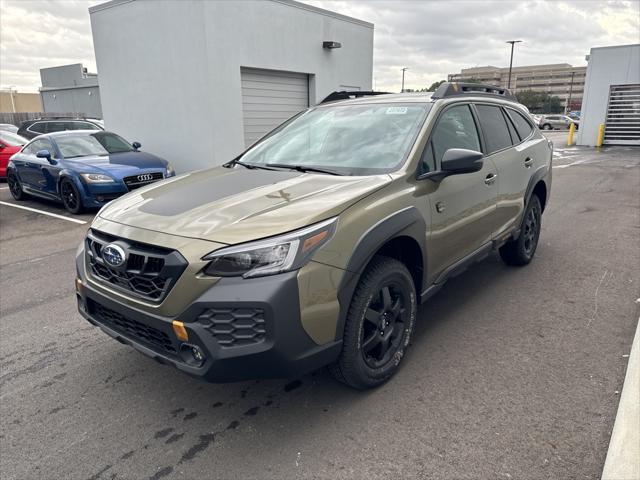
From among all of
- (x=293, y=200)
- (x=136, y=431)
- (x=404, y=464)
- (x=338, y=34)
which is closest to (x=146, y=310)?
(x=136, y=431)

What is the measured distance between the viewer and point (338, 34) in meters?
14.2

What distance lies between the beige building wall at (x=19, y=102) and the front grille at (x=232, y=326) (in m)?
64.8

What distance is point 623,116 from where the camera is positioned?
71.7 ft

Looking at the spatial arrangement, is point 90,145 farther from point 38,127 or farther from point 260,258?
point 38,127

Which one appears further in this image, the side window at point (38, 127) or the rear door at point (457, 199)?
the side window at point (38, 127)

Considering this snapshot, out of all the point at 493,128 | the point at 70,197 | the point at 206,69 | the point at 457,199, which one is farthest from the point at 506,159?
the point at 206,69

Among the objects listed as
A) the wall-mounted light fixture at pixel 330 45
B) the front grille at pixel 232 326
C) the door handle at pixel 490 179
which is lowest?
the front grille at pixel 232 326

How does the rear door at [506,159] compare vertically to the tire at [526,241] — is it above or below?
above

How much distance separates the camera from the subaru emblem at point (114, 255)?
247cm

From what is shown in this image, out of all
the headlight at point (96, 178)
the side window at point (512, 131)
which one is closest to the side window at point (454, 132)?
the side window at point (512, 131)

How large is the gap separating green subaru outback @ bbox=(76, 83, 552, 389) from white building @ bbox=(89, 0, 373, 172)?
7.82 metres

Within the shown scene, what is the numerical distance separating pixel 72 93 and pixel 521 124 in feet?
138

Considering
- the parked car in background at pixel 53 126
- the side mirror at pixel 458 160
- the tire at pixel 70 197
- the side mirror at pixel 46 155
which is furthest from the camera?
the parked car in background at pixel 53 126

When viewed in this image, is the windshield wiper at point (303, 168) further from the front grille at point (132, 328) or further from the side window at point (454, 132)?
the front grille at point (132, 328)
